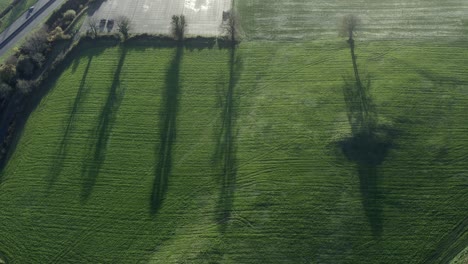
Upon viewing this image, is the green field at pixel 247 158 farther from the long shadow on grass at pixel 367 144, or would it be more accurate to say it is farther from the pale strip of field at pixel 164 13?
the pale strip of field at pixel 164 13

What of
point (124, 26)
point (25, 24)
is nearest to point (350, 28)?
point (124, 26)

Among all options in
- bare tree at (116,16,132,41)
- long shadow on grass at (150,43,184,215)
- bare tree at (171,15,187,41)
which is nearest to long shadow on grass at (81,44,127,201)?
bare tree at (116,16,132,41)

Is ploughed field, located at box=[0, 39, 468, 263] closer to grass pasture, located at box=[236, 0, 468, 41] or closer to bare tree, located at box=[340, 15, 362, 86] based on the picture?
bare tree, located at box=[340, 15, 362, 86]

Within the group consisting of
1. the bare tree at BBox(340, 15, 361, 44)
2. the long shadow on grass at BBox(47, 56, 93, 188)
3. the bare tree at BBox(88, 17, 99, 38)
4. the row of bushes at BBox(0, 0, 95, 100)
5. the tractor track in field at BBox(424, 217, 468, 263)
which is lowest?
the tractor track in field at BBox(424, 217, 468, 263)

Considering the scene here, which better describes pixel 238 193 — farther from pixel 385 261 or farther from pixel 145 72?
pixel 145 72

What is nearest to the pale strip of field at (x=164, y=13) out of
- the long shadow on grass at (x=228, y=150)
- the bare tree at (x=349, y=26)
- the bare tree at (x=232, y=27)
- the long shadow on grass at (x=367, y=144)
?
the bare tree at (x=232, y=27)

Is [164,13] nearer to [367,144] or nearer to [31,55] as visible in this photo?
[31,55]
